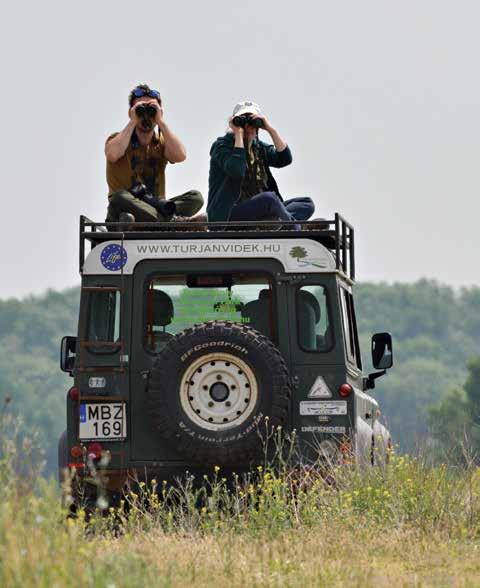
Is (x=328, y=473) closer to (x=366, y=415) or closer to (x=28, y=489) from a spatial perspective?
(x=366, y=415)

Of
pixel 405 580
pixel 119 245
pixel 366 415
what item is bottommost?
pixel 405 580

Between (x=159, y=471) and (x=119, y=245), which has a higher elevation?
(x=119, y=245)

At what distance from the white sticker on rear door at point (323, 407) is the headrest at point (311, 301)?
2.05ft

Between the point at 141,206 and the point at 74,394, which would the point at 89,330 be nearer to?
the point at 74,394

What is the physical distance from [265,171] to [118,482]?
307 cm

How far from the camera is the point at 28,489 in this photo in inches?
347

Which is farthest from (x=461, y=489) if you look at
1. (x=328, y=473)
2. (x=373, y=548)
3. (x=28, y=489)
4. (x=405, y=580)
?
(x=28, y=489)

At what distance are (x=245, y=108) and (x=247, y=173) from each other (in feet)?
1.63

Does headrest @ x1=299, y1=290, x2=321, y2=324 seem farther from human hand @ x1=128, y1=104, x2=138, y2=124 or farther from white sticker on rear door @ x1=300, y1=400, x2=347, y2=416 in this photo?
human hand @ x1=128, y1=104, x2=138, y2=124

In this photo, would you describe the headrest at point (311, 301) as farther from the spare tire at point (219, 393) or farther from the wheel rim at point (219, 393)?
the wheel rim at point (219, 393)

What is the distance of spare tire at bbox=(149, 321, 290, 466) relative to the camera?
1223 centimetres

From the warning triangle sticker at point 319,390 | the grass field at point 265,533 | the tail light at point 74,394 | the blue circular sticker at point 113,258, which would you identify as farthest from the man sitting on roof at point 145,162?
the grass field at point 265,533

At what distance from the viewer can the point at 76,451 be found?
12789mm

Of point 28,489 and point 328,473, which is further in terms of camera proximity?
point 328,473
